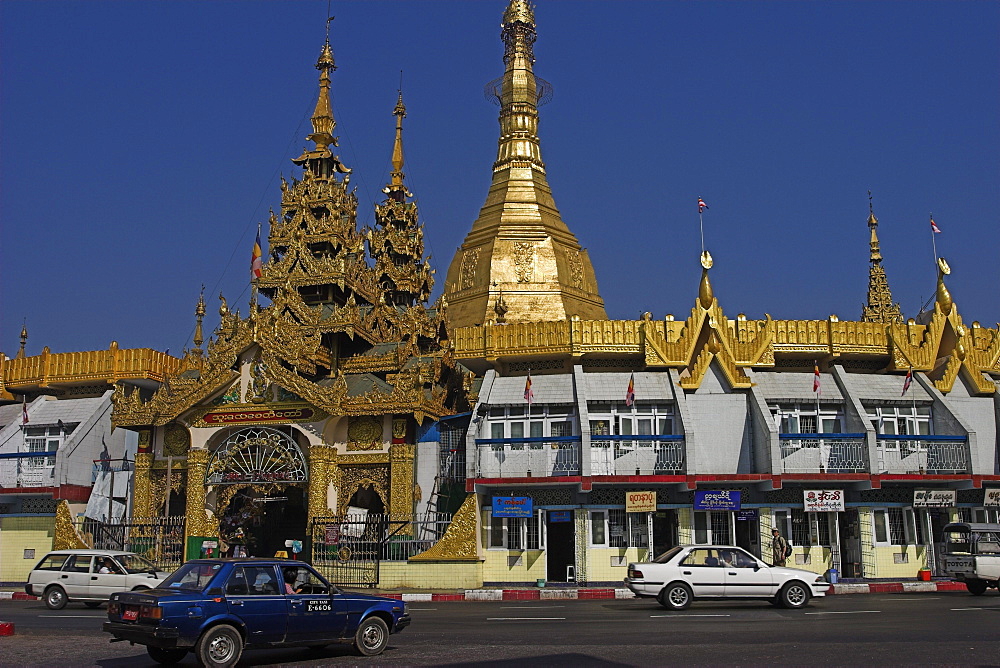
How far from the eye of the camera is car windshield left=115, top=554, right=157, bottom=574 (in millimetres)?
23547

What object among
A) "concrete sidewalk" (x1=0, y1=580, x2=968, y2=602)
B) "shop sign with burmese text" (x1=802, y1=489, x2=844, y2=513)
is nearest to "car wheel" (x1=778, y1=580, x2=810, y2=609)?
"concrete sidewalk" (x1=0, y1=580, x2=968, y2=602)

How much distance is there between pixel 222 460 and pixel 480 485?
9348 mm

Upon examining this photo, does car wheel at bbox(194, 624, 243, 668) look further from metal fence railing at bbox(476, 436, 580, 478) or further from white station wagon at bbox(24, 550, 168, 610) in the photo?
metal fence railing at bbox(476, 436, 580, 478)

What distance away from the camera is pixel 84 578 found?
2308 cm

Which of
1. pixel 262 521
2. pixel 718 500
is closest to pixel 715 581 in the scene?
pixel 718 500

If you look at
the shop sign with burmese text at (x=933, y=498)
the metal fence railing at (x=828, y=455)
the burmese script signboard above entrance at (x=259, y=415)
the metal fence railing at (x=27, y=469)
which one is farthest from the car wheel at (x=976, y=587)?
the metal fence railing at (x=27, y=469)

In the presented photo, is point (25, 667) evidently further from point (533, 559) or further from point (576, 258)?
point (576, 258)

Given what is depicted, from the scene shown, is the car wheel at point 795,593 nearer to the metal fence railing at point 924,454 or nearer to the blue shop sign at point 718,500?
the blue shop sign at point 718,500

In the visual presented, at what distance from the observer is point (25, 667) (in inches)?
500

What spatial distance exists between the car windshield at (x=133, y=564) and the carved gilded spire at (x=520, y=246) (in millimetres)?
22613

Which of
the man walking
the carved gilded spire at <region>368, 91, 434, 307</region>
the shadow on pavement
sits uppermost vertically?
the carved gilded spire at <region>368, 91, 434, 307</region>

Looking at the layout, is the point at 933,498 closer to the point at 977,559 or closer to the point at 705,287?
the point at 977,559

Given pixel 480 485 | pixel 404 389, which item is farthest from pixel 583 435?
pixel 404 389

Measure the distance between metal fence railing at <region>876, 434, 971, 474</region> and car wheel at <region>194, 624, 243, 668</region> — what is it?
21.7 meters
